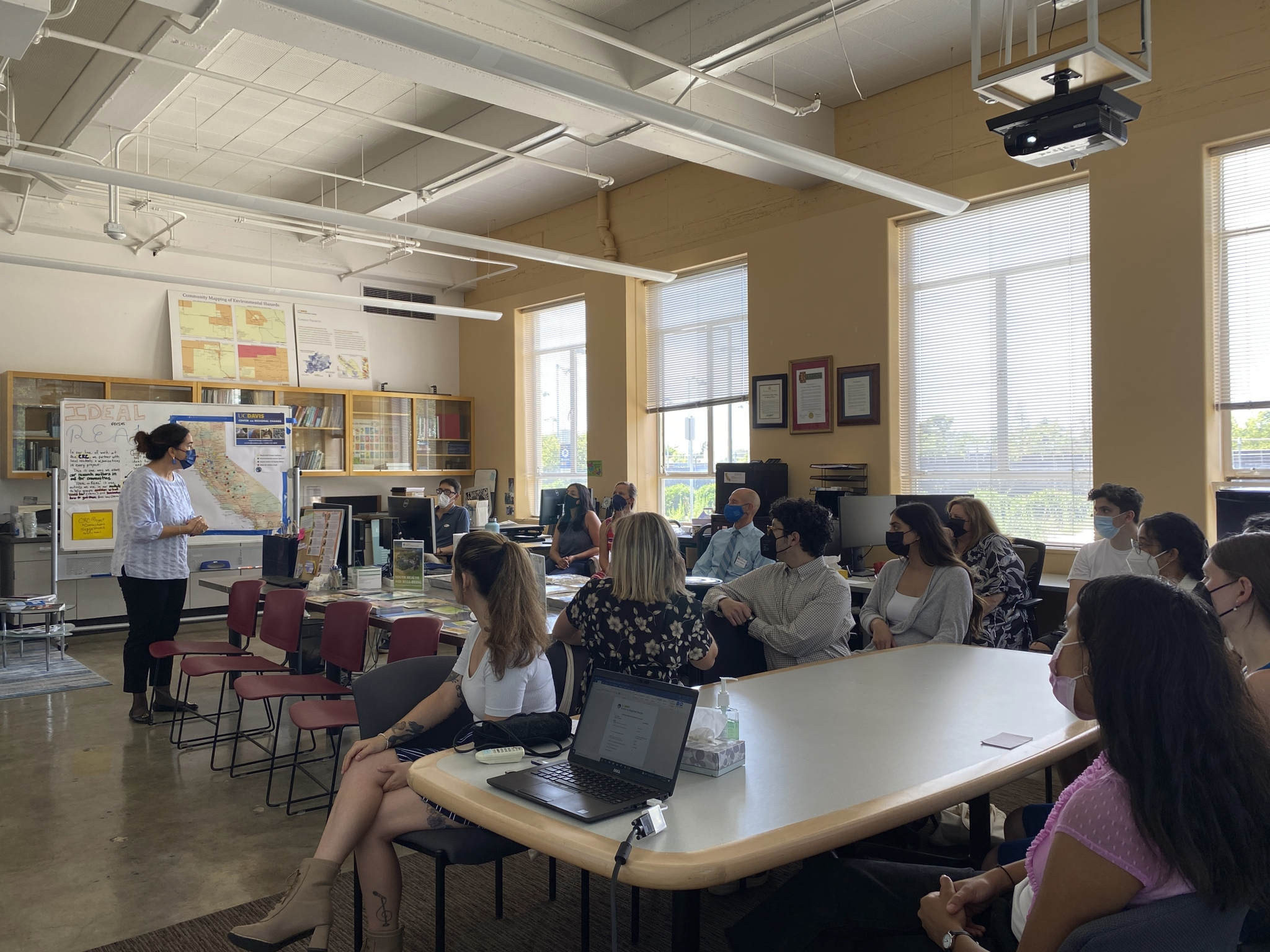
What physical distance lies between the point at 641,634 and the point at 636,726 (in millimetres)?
1014

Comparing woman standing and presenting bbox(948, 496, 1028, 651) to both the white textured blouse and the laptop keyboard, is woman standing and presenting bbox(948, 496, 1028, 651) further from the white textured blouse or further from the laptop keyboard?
the white textured blouse

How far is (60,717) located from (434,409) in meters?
6.24

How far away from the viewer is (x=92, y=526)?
26.3ft

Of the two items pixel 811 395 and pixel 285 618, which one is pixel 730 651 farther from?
pixel 811 395

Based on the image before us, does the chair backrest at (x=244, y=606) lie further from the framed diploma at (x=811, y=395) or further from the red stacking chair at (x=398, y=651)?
the framed diploma at (x=811, y=395)

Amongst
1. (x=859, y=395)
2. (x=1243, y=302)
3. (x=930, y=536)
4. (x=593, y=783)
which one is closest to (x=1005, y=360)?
(x=859, y=395)

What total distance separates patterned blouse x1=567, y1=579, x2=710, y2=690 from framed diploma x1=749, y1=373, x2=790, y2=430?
492cm

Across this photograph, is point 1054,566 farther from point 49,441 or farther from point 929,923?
point 49,441

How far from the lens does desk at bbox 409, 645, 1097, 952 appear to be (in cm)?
161

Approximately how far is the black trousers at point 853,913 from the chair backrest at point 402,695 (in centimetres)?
123

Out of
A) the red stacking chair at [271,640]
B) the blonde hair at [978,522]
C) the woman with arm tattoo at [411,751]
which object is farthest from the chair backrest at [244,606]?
the blonde hair at [978,522]

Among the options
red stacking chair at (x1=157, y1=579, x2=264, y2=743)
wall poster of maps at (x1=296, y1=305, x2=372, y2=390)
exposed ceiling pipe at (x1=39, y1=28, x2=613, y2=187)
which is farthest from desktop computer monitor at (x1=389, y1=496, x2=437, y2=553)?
wall poster of maps at (x1=296, y1=305, x2=372, y2=390)

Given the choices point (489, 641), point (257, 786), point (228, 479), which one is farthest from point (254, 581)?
point (228, 479)

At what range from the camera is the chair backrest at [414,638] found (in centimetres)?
354
